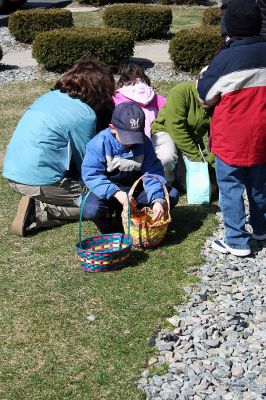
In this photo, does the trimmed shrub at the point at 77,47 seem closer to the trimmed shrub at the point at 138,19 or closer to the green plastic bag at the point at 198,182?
the trimmed shrub at the point at 138,19

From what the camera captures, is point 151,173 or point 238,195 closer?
point 238,195

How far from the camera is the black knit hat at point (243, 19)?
14.4 feet

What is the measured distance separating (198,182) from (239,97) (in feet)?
4.65

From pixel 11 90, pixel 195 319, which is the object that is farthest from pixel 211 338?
pixel 11 90

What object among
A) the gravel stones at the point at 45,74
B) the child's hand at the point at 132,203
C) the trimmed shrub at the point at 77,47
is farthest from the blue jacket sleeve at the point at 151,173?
the trimmed shrub at the point at 77,47

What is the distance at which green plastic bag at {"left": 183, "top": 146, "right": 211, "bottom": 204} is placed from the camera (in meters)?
5.84

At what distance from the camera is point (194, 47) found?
10.2 metres

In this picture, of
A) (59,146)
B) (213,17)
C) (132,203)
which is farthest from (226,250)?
(213,17)

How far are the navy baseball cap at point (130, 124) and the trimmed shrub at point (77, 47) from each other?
5622mm

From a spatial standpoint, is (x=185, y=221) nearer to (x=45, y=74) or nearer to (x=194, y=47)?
(x=194, y=47)

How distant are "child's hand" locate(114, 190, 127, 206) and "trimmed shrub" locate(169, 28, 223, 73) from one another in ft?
18.7

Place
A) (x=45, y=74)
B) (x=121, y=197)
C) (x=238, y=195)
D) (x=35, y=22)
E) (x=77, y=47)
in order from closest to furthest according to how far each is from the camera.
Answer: (x=238, y=195), (x=121, y=197), (x=77, y=47), (x=45, y=74), (x=35, y=22)

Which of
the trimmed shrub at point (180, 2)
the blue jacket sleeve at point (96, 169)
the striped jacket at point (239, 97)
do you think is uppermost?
the striped jacket at point (239, 97)

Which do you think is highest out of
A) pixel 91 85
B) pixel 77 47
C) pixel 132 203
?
pixel 91 85
